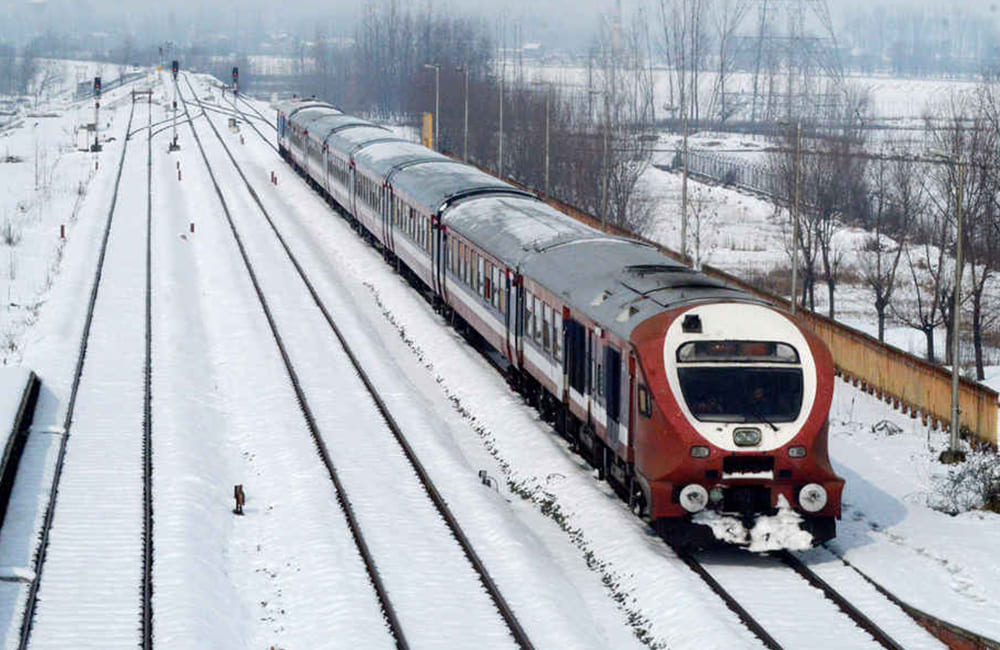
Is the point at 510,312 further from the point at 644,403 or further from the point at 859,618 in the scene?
the point at 859,618

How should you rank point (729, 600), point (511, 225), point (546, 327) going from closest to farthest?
point (729, 600), point (546, 327), point (511, 225)

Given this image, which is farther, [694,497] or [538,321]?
[538,321]

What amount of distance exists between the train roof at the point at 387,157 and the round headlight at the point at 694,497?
24.8 meters

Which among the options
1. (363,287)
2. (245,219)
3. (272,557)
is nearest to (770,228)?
(245,219)

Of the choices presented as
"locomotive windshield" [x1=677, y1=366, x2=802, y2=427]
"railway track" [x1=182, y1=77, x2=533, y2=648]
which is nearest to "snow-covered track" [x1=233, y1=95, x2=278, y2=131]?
"railway track" [x1=182, y1=77, x2=533, y2=648]

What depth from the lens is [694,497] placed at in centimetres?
1761

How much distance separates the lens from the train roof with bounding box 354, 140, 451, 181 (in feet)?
137

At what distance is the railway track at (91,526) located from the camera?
16281mm

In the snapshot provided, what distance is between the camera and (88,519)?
20.0m

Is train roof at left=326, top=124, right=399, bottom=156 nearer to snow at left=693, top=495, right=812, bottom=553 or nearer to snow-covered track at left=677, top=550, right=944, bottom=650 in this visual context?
snow-covered track at left=677, top=550, right=944, bottom=650

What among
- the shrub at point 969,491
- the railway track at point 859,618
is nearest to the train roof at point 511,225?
the shrub at point 969,491

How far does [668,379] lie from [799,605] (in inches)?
119

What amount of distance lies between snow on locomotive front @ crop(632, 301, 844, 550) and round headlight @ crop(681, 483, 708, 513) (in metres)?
0.01

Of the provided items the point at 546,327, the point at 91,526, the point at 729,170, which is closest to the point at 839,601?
the point at 546,327
